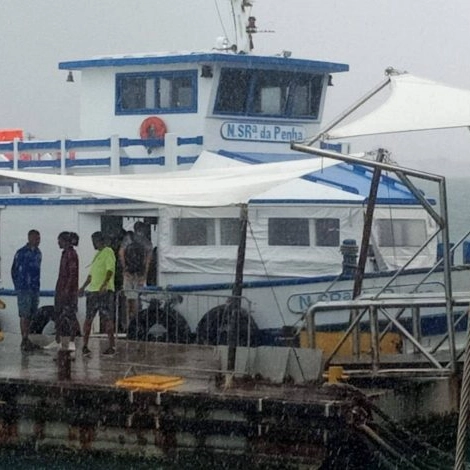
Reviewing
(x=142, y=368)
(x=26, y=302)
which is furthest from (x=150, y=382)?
(x=26, y=302)

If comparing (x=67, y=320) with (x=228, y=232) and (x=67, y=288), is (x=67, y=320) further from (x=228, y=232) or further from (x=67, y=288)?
(x=228, y=232)

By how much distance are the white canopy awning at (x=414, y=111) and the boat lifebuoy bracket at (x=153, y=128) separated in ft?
22.2

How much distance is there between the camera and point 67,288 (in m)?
15.3

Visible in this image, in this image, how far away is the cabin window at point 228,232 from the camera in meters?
17.4

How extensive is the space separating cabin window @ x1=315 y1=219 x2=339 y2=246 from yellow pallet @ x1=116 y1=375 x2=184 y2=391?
4.61 meters

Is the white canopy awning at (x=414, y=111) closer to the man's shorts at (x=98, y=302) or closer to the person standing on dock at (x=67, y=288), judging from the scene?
the man's shorts at (x=98, y=302)

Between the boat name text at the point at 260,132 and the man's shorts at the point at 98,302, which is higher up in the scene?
the boat name text at the point at 260,132

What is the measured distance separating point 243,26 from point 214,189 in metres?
7.65

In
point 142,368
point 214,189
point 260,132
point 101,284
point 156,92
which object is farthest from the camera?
point 156,92

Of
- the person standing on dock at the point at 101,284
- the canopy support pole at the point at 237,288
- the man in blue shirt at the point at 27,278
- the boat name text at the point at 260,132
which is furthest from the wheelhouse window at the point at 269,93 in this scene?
the canopy support pole at the point at 237,288

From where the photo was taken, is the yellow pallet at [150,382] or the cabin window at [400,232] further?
the cabin window at [400,232]

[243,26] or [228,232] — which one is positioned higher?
[243,26]

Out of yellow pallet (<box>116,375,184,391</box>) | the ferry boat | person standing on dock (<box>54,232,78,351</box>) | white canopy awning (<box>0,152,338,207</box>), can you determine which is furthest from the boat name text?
yellow pallet (<box>116,375,184,391</box>)

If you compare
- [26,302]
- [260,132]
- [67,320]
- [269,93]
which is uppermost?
[269,93]
